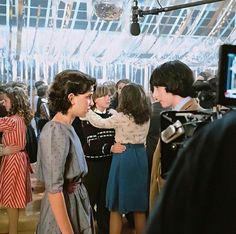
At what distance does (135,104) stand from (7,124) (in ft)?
3.16

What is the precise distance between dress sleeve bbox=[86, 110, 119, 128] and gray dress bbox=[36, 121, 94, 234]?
1256 millimetres

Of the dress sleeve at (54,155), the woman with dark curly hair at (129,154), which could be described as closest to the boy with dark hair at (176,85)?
the dress sleeve at (54,155)

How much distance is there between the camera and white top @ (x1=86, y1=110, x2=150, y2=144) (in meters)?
3.11

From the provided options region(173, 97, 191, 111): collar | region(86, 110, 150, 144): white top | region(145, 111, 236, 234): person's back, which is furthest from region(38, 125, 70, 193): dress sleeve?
region(86, 110, 150, 144): white top

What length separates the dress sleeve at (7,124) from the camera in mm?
3253

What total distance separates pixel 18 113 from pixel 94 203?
3.08ft

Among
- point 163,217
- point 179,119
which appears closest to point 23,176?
point 179,119

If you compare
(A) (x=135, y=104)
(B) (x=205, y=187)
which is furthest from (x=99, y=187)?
(B) (x=205, y=187)

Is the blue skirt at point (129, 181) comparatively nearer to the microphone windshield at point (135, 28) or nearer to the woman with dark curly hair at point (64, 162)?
the microphone windshield at point (135, 28)

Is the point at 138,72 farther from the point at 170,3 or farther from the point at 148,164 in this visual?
the point at 148,164

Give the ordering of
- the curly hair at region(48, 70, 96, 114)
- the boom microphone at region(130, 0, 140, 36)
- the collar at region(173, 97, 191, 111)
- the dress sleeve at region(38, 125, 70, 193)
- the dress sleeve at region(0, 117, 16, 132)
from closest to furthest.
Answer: the dress sleeve at region(38, 125, 70, 193) → the curly hair at region(48, 70, 96, 114) → the collar at region(173, 97, 191, 111) → the boom microphone at region(130, 0, 140, 36) → the dress sleeve at region(0, 117, 16, 132)

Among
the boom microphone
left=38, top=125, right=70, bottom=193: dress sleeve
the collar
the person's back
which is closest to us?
the person's back

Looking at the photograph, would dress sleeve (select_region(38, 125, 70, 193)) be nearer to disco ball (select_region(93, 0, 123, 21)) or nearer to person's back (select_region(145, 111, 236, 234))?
person's back (select_region(145, 111, 236, 234))

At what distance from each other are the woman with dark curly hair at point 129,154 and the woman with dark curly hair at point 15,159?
54 centimetres
